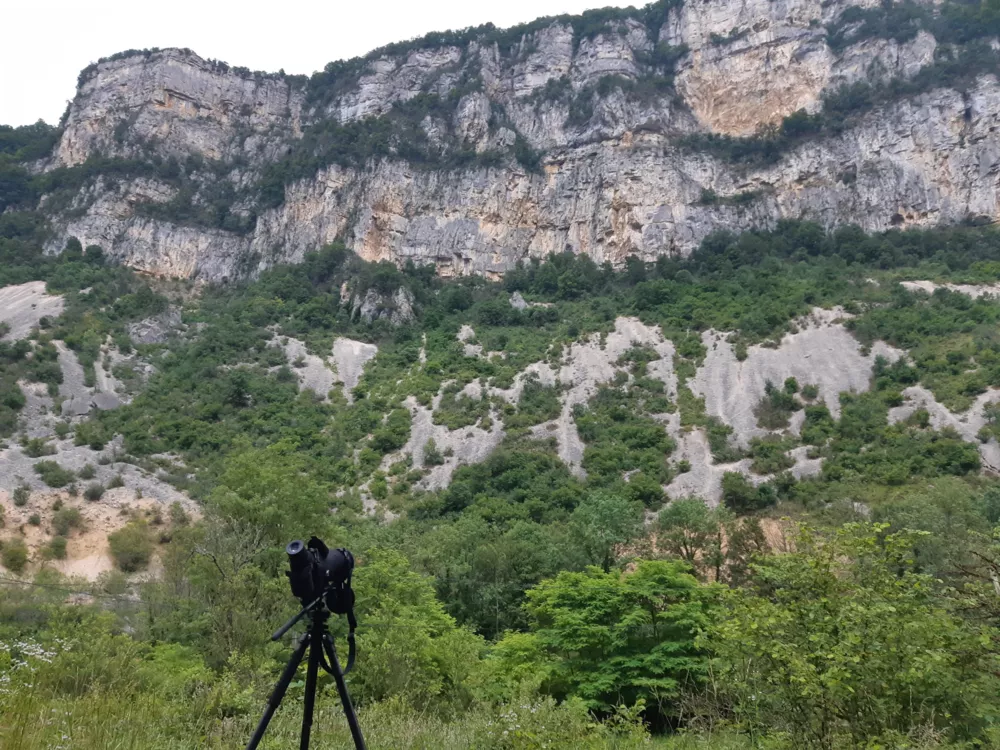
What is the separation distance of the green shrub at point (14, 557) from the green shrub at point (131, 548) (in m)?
3.08

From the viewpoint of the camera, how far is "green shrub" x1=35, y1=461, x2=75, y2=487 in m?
31.8

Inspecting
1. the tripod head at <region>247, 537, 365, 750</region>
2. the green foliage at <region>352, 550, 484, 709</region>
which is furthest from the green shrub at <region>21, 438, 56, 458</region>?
the tripod head at <region>247, 537, 365, 750</region>

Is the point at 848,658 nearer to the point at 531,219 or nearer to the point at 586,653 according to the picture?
the point at 586,653

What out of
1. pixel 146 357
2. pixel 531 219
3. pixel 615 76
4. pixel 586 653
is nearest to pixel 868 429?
pixel 586 653

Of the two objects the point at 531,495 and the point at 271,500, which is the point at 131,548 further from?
the point at 531,495

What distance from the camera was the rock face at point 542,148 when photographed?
63188mm

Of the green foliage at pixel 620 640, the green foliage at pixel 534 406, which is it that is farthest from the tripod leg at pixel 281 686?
the green foliage at pixel 534 406

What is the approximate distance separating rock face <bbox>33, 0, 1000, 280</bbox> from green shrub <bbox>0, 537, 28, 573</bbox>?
149ft

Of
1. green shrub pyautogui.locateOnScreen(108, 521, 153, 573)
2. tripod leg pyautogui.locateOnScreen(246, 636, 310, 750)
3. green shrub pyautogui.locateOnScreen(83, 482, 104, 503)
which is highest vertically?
tripod leg pyautogui.locateOnScreen(246, 636, 310, 750)

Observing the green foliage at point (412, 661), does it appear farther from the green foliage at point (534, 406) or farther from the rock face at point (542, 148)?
the rock face at point (542, 148)

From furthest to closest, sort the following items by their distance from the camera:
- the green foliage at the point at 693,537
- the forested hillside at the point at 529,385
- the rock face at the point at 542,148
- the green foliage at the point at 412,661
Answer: the rock face at the point at 542,148
the green foliage at the point at 693,537
the green foliage at the point at 412,661
the forested hillside at the point at 529,385

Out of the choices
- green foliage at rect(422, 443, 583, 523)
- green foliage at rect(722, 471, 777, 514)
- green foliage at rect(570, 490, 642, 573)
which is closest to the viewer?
green foliage at rect(570, 490, 642, 573)

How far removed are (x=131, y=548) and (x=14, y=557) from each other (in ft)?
13.0

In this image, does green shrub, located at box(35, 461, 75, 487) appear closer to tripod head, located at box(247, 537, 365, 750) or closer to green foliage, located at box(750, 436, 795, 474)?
tripod head, located at box(247, 537, 365, 750)
